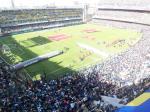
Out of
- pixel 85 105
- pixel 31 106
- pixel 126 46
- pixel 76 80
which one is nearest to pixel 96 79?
pixel 76 80

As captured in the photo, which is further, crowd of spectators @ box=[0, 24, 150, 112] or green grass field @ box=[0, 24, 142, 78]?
green grass field @ box=[0, 24, 142, 78]

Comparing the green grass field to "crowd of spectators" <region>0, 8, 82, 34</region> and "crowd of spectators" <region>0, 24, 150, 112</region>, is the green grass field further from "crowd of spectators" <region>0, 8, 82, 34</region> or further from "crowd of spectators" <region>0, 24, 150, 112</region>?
"crowd of spectators" <region>0, 24, 150, 112</region>

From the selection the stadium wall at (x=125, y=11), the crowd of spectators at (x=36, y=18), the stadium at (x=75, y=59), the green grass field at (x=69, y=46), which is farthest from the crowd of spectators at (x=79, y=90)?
the stadium wall at (x=125, y=11)

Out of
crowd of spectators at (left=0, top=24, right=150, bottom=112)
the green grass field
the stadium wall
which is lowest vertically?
the green grass field

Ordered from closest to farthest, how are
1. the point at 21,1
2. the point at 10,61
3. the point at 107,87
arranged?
1. the point at 107,87
2. the point at 10,61
3. the point at 21,1

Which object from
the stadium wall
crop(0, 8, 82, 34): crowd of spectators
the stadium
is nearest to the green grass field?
the stadium

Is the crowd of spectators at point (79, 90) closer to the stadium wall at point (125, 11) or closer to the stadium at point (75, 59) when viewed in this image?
the stadium at point (75, 59)

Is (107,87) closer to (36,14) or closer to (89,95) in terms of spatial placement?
(89,95)
